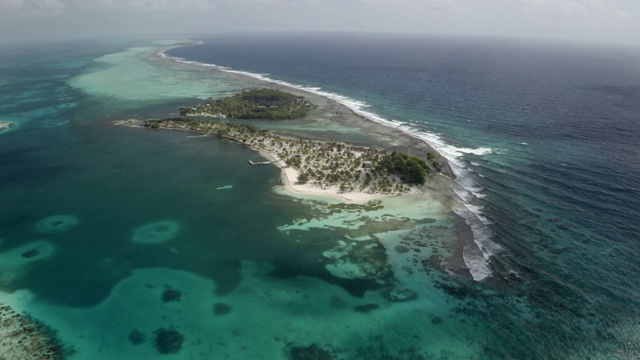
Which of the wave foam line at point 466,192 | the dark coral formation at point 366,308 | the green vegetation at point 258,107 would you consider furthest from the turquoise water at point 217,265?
the green vegetation at point 258,107

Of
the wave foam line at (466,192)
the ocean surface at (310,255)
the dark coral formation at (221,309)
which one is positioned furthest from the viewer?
the wave foam line at (466,192)

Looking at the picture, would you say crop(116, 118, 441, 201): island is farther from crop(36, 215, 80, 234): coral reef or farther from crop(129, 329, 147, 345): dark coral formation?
crop(129, 329, 147, 345): dark coral formation

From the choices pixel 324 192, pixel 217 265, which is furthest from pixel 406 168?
pixel 217 265

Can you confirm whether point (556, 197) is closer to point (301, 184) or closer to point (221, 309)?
point (301, 184)

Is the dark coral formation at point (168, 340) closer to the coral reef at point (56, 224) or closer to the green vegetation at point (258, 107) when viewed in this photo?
the coral reef at point (56, 224)

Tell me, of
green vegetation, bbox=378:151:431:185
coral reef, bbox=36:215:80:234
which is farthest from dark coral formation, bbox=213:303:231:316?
green vegetation, bbox=378:151:431:185

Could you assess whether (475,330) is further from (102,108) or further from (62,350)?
(102,108)
